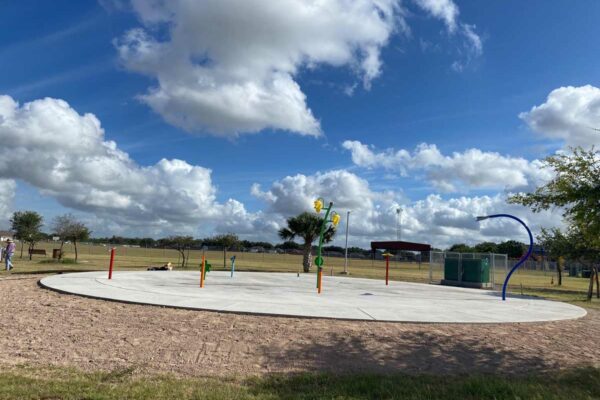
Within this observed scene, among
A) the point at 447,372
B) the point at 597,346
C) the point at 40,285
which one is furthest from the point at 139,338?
the point at 597,346

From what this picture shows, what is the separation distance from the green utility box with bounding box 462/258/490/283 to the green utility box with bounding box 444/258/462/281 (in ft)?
2.29

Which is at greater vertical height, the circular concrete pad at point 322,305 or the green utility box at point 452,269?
the green utility box at point 452,269

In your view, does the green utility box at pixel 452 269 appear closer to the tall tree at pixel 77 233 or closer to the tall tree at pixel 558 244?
the tall tree at pixel 558 244

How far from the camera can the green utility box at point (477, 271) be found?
2503 centimetres

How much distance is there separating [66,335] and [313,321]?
473cm

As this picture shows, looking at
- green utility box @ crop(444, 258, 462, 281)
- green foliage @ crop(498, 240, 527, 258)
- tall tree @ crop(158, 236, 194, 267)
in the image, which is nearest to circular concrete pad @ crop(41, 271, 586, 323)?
green utility box @ crop(444, 258, 462, 281)

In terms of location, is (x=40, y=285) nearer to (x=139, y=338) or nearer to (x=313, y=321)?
(x=139, y=338)

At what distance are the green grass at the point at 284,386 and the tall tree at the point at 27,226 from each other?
3965 centimetres

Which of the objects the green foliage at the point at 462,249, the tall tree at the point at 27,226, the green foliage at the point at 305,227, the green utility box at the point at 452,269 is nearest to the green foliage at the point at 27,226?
the tall tree at the point at 27,226

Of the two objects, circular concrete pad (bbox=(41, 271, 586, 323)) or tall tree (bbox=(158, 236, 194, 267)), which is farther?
tall tree (bbox=(158, 236, 194, 267))

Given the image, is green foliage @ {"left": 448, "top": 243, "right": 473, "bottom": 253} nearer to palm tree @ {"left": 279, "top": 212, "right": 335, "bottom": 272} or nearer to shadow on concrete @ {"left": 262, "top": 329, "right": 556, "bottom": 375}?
palm tree @ {"left": 279, "top": 212, "right": 335, "bottom": 272}

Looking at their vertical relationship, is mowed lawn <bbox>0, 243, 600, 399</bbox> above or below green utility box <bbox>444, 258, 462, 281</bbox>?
below

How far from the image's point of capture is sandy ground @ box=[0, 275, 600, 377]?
744 cm

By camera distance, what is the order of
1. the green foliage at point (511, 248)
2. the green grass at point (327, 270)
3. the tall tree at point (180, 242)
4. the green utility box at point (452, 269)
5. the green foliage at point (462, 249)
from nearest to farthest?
the green grass at point (327, 270) < the green utility box at point (452, 269) < the tall tree at point (180, 242) < the green foliage at point (462, 249) < the green foliage at point (511, 248)
